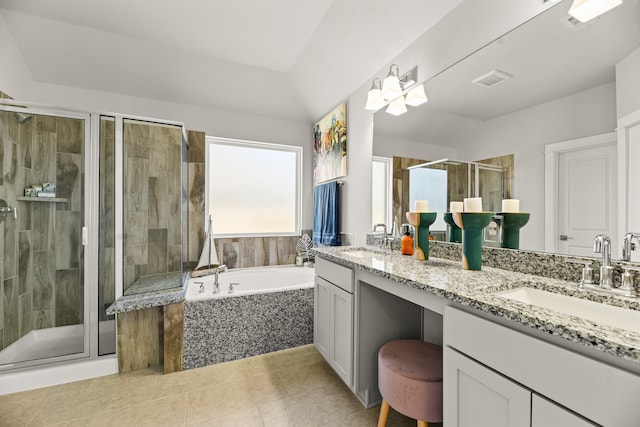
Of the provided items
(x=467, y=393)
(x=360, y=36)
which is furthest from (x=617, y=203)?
(x=360, y=36)

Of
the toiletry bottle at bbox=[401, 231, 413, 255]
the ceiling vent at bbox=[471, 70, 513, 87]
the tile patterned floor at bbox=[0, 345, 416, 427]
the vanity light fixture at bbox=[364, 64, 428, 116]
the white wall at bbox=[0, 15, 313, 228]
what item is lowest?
the tile patterned floor at bbox=[0, 345, 416, 427]

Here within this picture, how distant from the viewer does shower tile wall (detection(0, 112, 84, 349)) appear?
208 centimetres

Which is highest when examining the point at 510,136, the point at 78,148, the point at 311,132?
the point at 311,132

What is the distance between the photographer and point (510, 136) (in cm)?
134

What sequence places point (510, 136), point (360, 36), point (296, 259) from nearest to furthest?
point (510, 136), point (360, 36), point (296, 259)

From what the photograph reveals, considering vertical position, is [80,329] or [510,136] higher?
[510,136]

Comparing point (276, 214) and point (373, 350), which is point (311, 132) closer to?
point (276, 214)

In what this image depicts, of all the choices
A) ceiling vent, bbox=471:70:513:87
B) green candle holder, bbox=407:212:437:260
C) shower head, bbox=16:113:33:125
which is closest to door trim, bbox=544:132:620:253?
ceiling vent, bbox=471:70:513:87

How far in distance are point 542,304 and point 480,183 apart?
0.70m

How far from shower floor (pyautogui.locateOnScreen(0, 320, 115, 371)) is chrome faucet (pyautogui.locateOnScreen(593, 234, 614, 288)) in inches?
116

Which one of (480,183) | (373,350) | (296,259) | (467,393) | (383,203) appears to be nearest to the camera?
(467,393)

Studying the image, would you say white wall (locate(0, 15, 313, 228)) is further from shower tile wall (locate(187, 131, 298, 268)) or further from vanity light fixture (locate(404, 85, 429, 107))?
vanity light fixture (locate(404, 85, 429, 107))

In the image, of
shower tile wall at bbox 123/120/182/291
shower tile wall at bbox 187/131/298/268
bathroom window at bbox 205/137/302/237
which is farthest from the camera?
bathroom window at bbox 205/137/302/237

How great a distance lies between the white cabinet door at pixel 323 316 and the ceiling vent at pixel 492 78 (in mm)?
1463
